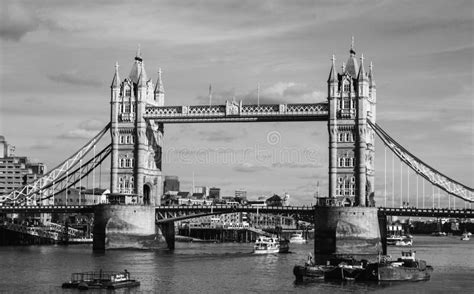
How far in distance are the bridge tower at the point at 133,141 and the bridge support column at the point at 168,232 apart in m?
4.72

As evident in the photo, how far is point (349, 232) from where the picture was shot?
149 meters

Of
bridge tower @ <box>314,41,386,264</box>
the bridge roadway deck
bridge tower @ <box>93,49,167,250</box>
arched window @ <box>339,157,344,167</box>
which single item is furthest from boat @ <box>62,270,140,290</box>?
arched window @ <box>339,157,344,167</box>

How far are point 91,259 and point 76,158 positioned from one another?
4100cm

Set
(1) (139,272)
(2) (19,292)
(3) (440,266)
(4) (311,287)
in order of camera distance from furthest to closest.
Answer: (3) (440,266)
(1) (139,272)
(4) (311,287)
(2) (19,292)

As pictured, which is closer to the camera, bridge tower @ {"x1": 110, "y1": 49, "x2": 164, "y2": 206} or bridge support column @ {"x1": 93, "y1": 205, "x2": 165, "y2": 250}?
bridge support column @ {"x1": 93, "y1": 205, "x2": 165, "y2": 250}

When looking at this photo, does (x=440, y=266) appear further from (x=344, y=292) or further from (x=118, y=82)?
(x=118, y=82)

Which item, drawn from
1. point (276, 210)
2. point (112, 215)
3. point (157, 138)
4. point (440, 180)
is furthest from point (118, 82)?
point (440, 180)

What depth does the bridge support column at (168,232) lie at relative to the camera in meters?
172

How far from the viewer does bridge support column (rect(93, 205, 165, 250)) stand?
162 m

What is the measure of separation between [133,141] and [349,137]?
3912 centimetres

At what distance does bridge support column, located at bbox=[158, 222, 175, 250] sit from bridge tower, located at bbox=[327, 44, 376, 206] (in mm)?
31765

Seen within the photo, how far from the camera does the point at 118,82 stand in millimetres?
175125

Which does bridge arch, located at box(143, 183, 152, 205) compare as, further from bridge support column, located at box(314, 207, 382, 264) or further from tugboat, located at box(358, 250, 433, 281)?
tugboat, located at box(358, 250, 433, 281)

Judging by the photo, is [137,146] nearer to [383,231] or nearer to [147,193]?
[147,193]
